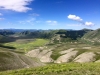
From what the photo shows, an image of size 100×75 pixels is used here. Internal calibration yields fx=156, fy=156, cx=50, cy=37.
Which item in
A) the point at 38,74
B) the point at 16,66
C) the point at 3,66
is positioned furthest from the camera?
the point at 16,66

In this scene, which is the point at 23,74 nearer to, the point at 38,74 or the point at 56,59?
the point at 38,74

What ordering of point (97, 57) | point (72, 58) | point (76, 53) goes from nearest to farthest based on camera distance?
point (97, 57)
point (72, 58)
point (76, 53)

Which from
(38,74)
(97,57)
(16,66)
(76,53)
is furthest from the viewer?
(76,53)

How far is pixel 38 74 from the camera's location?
77.6 ft

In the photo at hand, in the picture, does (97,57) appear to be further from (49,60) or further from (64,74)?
(64,74)

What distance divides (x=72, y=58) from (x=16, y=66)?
250ft

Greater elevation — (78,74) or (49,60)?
(78,74)

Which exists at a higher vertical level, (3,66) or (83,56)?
(3,66)

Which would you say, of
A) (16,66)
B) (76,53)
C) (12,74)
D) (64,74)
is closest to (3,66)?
(16,66)

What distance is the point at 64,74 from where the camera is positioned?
943 inches

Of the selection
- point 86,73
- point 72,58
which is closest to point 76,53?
point 72,58

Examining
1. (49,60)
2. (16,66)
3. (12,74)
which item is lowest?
(49,60)

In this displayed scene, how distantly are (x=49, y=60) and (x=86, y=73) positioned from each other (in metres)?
111

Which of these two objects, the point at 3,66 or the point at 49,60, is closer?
the point at 3,66
